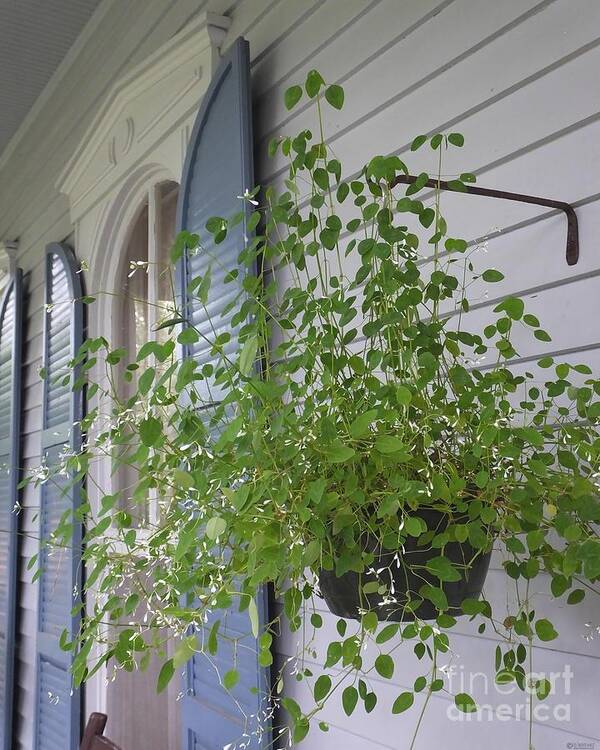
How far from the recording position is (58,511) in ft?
10.9

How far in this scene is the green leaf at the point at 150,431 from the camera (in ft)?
3.42

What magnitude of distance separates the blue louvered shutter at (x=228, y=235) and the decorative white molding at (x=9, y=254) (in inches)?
98.6

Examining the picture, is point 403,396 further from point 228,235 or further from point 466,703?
point 228,235

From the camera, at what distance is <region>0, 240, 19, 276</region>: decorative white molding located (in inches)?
177

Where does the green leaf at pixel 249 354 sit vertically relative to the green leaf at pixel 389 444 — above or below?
above

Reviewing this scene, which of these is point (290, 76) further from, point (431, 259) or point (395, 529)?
point (395, 529)

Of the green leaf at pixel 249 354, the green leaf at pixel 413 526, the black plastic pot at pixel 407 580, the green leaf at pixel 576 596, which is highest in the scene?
the green leaf at pixel 249 354

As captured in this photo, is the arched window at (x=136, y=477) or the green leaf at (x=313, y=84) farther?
the arched window at (x=136, y=477)

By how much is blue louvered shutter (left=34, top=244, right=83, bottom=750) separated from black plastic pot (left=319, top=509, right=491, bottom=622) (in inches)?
77.0

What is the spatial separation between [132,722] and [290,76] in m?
2.37

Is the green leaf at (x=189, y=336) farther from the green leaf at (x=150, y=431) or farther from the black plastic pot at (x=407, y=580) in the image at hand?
the black plastic pot at (x=407, y=580)

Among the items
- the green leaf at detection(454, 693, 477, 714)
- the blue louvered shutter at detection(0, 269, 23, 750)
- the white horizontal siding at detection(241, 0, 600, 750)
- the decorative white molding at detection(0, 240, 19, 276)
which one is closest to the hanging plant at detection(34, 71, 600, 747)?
the green leaf at detection(454, 693, 477, 714)

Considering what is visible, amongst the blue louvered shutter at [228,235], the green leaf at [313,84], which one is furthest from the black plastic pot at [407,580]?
the blue louvered shutter at [228,235]

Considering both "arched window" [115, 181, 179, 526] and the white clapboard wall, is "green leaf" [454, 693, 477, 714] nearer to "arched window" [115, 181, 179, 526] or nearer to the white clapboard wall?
the white clapboard wall
